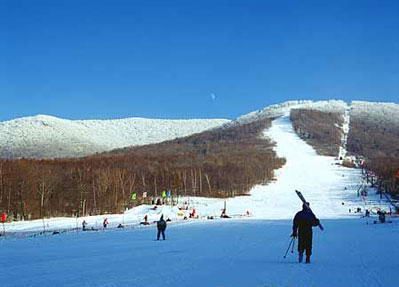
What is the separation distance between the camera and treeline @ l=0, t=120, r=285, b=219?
2413 inches

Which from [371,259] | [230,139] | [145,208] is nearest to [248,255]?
[371,259]


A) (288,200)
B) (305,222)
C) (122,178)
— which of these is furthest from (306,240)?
(122,178)

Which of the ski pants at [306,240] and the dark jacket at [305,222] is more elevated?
the dark jacket at [305,222]

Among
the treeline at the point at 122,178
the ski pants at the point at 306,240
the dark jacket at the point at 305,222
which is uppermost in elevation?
the treeline at the point at 122,178

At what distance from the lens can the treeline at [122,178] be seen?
6128cm

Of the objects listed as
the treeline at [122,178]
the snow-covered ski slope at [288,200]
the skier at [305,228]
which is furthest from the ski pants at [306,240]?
the treeline at [122,178]

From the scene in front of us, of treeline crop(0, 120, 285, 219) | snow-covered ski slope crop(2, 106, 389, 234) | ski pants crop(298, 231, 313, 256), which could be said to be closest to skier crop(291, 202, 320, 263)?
ski pants crop(298, 231, 313, 256)

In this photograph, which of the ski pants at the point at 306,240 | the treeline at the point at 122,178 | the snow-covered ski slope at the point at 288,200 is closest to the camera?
the ski pants at the point at 306,240

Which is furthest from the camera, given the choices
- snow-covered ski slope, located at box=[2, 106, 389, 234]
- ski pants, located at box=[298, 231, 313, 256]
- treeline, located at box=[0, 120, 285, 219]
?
treeline, located at box=[0, 120, 285, 219]

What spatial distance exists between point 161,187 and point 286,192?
22.2 m

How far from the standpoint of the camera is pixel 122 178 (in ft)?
255

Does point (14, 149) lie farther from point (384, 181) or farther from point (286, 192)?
point (384, 181)

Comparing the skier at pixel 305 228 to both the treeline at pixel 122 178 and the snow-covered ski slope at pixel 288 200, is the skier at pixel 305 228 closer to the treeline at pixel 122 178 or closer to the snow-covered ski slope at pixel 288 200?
the snow-covered ski slope at pixel 288 200

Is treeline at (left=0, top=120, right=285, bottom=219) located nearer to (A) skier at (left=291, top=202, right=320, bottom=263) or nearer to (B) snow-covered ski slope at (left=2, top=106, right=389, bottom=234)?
(B) snow-covered ski slope at (left=2, top=106, right=389, bottom=234)
